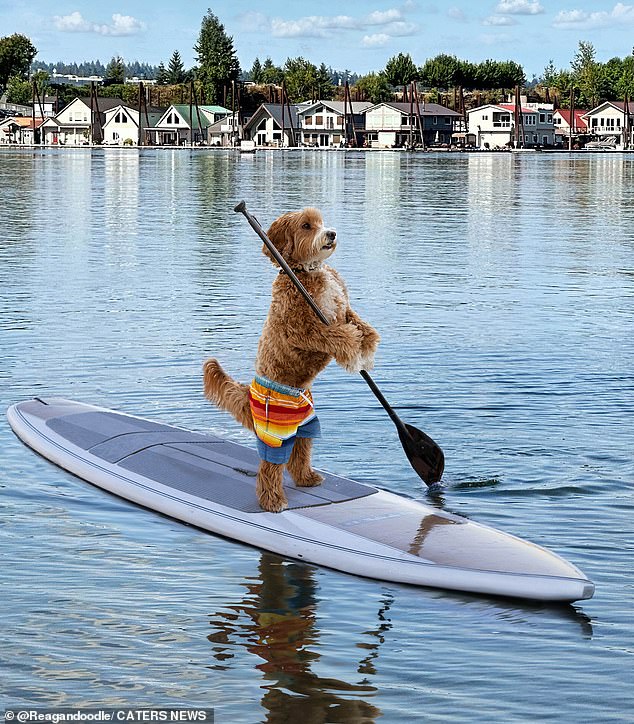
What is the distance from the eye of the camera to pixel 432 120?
15250 cm

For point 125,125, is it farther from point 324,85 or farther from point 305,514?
point 305,514

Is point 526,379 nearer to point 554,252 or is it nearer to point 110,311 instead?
point 110,311

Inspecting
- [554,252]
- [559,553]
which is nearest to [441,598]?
[559,553]

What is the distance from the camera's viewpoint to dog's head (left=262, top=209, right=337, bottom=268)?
27.7ft

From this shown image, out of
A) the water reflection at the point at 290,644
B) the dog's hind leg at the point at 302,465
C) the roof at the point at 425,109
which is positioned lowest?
the water reflection at the point at 290,644

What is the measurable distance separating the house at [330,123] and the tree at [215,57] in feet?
124

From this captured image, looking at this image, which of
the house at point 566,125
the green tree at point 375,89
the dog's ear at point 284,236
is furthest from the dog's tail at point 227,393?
the green tree at point 375,89

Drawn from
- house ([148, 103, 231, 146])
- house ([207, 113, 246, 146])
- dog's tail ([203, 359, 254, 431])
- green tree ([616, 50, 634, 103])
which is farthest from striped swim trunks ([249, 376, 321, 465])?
green tree ([616, 50, 634, 103])

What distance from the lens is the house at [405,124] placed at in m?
149

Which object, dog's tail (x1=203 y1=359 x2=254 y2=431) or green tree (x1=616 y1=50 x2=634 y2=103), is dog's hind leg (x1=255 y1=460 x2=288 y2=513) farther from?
green tree (x1=616 y1=50 x2=634 y2=103)

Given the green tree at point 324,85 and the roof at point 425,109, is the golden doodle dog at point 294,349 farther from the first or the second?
the green tree at point 324,85

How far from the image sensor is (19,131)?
176 metres

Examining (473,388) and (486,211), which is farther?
(486,211)

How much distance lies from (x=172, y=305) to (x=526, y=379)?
845cm
